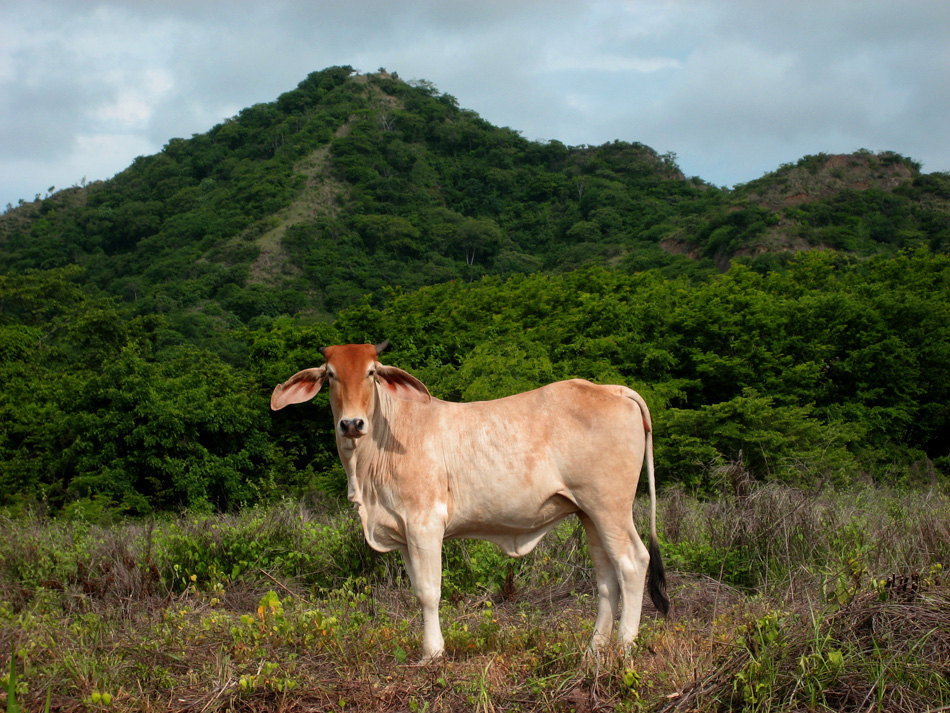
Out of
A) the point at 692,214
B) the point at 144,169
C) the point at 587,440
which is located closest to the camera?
the point at 587,440

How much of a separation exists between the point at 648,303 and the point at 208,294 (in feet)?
Result: 116

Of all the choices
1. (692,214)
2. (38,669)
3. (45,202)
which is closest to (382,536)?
(38,669)

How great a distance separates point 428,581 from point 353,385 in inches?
46.6

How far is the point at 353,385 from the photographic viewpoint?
492 cm

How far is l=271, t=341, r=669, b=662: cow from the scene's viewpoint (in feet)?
16.2

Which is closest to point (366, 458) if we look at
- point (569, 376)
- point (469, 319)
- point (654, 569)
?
point (654, 569)

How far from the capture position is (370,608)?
19.8 feet

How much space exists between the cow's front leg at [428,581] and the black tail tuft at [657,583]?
1353mm

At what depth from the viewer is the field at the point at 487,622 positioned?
3.88 metres

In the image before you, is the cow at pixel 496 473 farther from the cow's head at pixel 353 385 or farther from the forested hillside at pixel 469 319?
the forested hillside at pixel 469 319

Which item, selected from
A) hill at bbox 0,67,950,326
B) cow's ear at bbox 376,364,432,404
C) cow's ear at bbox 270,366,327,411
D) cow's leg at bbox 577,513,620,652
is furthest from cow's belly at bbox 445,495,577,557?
hill at bbox 0,67,950,326

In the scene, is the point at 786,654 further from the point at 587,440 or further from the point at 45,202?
the point at 45,202

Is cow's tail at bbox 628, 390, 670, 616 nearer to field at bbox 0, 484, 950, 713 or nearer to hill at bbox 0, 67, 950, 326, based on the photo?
field at bbox 0, 484, 950, 713

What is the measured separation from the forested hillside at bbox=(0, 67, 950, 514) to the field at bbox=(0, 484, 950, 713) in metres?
2.24
